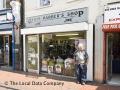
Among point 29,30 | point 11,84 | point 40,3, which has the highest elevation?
point 40,3

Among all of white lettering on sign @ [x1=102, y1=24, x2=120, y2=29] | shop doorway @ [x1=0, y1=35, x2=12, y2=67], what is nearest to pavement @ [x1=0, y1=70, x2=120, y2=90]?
white lettering on sign @ [x1=102, y1=24, x2=120, y2=29]

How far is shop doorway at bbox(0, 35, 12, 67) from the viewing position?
20.8m

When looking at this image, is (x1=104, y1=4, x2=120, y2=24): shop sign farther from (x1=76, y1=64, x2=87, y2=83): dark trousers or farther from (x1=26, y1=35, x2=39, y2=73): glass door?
(x1=26, y1=35, x2=39, y2=73): glass door

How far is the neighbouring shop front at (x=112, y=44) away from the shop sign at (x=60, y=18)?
1.45m

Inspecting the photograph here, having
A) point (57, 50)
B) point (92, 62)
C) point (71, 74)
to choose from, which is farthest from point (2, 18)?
point (92, 62)

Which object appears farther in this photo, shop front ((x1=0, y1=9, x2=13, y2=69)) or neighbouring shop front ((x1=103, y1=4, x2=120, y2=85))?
shop front ((x1=0, y1=9, x2=13, y2=69))

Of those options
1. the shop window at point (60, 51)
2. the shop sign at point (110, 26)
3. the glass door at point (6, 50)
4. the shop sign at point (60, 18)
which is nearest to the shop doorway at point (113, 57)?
the shop sign at point (110, 26)

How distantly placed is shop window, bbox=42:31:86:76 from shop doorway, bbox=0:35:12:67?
4.84m

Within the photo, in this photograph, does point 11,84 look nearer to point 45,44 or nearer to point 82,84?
point 82,84

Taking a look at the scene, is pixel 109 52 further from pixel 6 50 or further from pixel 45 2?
pixel 6 50

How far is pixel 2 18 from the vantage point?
20109 millimetres

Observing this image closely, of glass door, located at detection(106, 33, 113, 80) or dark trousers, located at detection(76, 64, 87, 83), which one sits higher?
glass door, located at detection(106, 33, 113, 80)

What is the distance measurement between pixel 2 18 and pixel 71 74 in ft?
25.6

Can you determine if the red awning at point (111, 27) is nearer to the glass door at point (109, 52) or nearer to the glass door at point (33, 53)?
the glass door at point (109, 52)
